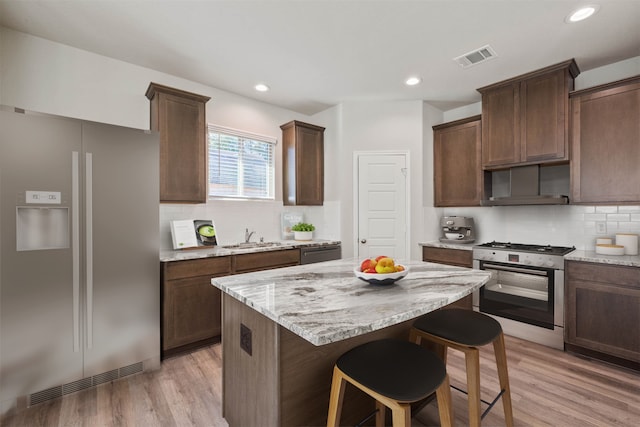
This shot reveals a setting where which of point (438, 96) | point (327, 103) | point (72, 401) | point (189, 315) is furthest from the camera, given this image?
point (327, 103)

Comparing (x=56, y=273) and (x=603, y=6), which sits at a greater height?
(x=603, y=6)

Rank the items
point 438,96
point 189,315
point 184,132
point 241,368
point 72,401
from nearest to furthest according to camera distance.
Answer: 1. point 241,368
2. point 72,401
3. point 189,315
4. point 184,132
5. point 438,96

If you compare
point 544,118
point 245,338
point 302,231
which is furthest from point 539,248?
point 245,338

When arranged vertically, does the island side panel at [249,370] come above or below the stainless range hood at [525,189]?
below

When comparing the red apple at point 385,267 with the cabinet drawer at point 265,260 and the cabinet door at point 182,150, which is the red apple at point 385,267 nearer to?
the cabinet drawer at point 265,260

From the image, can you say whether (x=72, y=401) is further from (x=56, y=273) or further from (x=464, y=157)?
(x=464, y=157)

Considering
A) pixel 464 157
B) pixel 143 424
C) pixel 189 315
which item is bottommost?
pixel 143 424

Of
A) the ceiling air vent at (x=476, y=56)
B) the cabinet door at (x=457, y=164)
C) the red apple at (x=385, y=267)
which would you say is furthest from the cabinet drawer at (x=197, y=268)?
the ceiling air vent at (x=476, y=56)

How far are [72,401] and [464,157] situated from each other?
14.9 feet

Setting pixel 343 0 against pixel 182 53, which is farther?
pixel 182 53

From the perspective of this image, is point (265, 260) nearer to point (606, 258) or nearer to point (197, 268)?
point (197, 268)

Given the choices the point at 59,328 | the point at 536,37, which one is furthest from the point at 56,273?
the point at 536,37

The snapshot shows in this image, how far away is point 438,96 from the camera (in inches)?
152

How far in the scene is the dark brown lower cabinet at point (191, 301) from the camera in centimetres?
265
